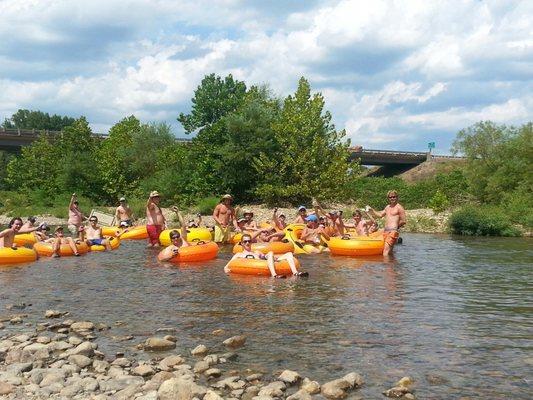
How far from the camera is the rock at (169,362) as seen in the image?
6305mm

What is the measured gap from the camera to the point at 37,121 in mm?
104688

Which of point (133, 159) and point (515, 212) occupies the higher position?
point (133, 159)

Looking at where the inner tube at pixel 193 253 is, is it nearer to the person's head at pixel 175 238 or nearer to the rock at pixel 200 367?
the person's head at pixel 175 238

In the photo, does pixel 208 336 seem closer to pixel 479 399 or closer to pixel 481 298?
pixel 479 399

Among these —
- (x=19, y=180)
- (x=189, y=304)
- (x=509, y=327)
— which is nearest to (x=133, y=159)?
(x=19, y=180)

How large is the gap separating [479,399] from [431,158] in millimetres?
71214

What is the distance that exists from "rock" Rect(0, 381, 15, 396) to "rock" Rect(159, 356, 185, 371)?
60.5 inches

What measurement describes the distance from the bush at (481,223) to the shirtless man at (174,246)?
15.0m

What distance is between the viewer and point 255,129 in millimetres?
35719

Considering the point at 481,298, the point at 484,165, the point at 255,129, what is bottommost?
the point at 481,298

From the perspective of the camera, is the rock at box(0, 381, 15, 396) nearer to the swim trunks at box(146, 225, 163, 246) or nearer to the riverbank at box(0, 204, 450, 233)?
the swim trunks at box(146, 225, 163, 246)

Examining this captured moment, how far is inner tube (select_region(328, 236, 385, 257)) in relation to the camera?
51.4ft

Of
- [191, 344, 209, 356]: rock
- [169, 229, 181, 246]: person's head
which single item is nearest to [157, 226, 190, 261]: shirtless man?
[169, 229, 181, 246]: person's head

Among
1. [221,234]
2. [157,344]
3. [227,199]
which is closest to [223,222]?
[221,234]
